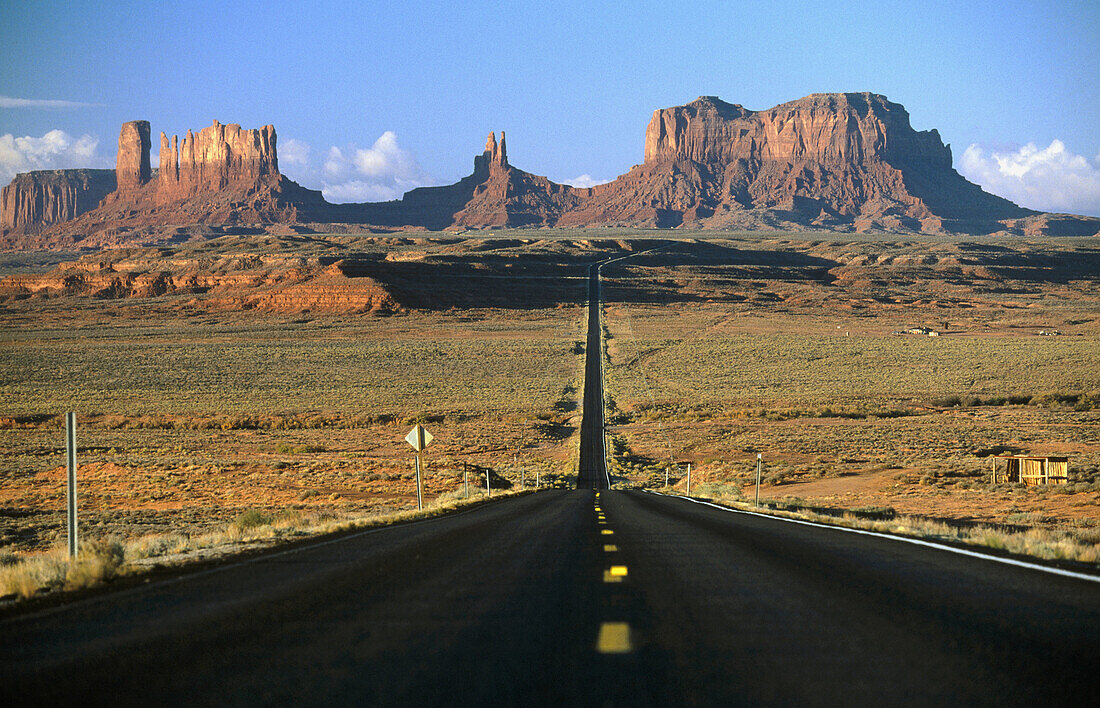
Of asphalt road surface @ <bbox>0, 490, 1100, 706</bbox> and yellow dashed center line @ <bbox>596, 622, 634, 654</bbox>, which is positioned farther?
yellow dashed center line @ <bbox>596, 622, 634, 654</bbox>

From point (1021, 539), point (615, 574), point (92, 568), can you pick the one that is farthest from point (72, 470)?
point (1021, 539)

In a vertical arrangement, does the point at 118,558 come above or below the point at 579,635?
below

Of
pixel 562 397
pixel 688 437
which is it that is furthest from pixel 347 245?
pixel 688 437

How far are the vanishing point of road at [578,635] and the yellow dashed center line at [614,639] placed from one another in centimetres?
2

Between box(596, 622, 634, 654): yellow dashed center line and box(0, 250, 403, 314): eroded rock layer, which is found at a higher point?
box(0, 250, 403, 314): eroded rock layer

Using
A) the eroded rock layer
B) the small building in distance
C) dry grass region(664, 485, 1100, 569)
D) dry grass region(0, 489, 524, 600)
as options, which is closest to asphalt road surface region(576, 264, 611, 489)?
dry grass region(664, 485, 1100, 569)

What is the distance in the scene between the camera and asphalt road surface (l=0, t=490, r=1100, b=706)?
4.11m

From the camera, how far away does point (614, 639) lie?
16.9ft

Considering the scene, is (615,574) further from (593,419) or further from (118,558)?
(593,419)

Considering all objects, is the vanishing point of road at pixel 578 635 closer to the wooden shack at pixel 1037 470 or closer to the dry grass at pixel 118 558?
the dry grass at pixel 118 558

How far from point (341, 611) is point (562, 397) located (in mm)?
60913

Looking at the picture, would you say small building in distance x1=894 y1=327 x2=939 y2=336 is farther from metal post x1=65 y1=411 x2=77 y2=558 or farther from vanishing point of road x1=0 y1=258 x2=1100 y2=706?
metal post x1=65 y1=411 x2=77 y2=558

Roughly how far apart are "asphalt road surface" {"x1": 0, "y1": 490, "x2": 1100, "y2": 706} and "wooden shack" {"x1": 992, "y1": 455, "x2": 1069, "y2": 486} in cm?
1991

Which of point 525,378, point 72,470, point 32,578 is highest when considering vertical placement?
point 72,470
